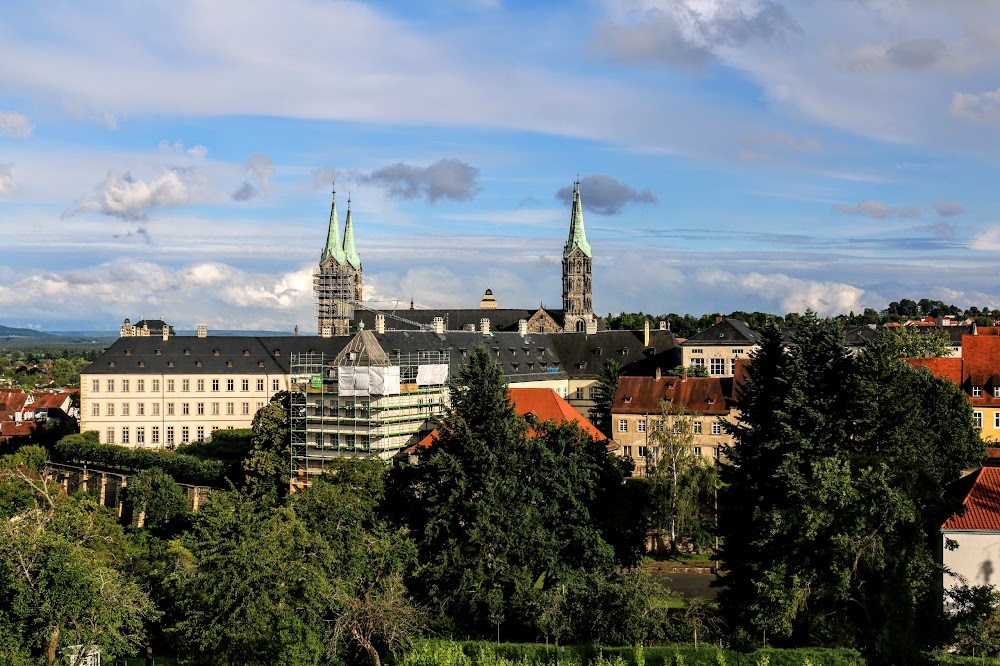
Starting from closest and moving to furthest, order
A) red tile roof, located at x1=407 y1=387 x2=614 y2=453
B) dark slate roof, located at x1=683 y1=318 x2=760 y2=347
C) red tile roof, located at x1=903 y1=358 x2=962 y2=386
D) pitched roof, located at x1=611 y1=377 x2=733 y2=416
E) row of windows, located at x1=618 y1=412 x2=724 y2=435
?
red tile roof, located at x1=407 y1=387 x2=614 y2=453
row of windows, located at x1=618 y1=412 x2=724 y2=435
pitched roof, located at x1=611 y1=377 x2=733 y2=416
red tile roof, located at x1=903 y1=358 x2=962 y2=386
dark slate roof, located at x1=683 y1=318 x2=760 y2=347

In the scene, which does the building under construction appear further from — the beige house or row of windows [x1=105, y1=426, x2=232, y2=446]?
row of windows [x1=105, y1=426, x2=232, y2=446]

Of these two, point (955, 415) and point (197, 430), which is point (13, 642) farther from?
point (197, 430)

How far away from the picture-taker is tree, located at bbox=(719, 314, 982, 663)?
2980cm

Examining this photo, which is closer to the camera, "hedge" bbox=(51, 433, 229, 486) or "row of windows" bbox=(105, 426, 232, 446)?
"hedge" bbox=(51, 433, 229, 486)

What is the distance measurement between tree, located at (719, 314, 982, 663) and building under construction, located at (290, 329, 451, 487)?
78.9 ft

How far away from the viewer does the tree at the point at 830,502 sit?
97.8 ft

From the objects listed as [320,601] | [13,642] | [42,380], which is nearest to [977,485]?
[320,601]

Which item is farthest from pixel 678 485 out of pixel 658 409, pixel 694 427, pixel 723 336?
pixel 723 336

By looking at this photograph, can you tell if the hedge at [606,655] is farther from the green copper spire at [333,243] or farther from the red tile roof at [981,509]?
the green copper spire at [333,243]

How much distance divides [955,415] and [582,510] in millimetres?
22971

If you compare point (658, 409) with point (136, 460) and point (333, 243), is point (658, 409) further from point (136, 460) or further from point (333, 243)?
point (333, 243)

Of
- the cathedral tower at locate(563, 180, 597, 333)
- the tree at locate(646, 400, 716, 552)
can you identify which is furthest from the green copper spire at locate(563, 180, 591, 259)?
the tree at locate(646, 400, 716, 552)

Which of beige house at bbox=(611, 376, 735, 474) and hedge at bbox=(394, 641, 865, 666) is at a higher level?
beige house at bbox=(611, 376, 735, 474)

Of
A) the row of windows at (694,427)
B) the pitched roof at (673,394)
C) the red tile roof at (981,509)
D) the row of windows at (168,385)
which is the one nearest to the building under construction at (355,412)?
the row of windows at (694,427)
